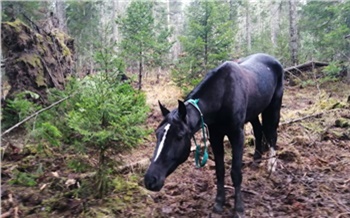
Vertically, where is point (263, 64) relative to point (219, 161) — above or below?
above

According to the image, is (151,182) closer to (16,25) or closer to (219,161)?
(219,161)

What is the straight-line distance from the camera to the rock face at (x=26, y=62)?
6.65 metres

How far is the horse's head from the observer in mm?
3210

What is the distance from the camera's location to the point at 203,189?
4.70 metres

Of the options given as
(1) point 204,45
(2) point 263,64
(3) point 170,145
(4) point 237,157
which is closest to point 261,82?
(2) point 263,64

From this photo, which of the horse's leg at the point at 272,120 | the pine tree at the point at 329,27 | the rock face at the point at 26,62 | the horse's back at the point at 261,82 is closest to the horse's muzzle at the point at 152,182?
the horse's back at the point at 261,82

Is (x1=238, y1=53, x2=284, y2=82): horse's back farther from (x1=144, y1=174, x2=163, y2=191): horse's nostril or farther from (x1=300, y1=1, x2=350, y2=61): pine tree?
(x1=300, y1=1, x2=350, y2=61): pine tree

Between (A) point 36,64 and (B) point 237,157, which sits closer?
(B) point 237,157

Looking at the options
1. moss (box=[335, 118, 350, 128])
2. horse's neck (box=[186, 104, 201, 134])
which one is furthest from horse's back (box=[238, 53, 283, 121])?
moss (box=[335, 118, 350, 128])

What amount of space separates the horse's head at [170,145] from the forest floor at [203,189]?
36.8 inches

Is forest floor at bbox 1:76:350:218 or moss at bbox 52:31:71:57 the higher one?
moss at bbox 52:31:71:57

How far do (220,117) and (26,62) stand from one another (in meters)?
4.82

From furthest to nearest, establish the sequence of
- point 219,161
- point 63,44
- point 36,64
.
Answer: point 63,44 → point 36,64 → point 219,161

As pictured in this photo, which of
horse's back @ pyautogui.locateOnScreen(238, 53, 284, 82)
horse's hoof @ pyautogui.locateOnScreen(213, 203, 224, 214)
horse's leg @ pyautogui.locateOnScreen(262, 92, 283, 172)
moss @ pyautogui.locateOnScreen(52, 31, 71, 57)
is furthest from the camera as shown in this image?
moss @ pyautogui.locateOnScreen(52, 31, 71, 57)
